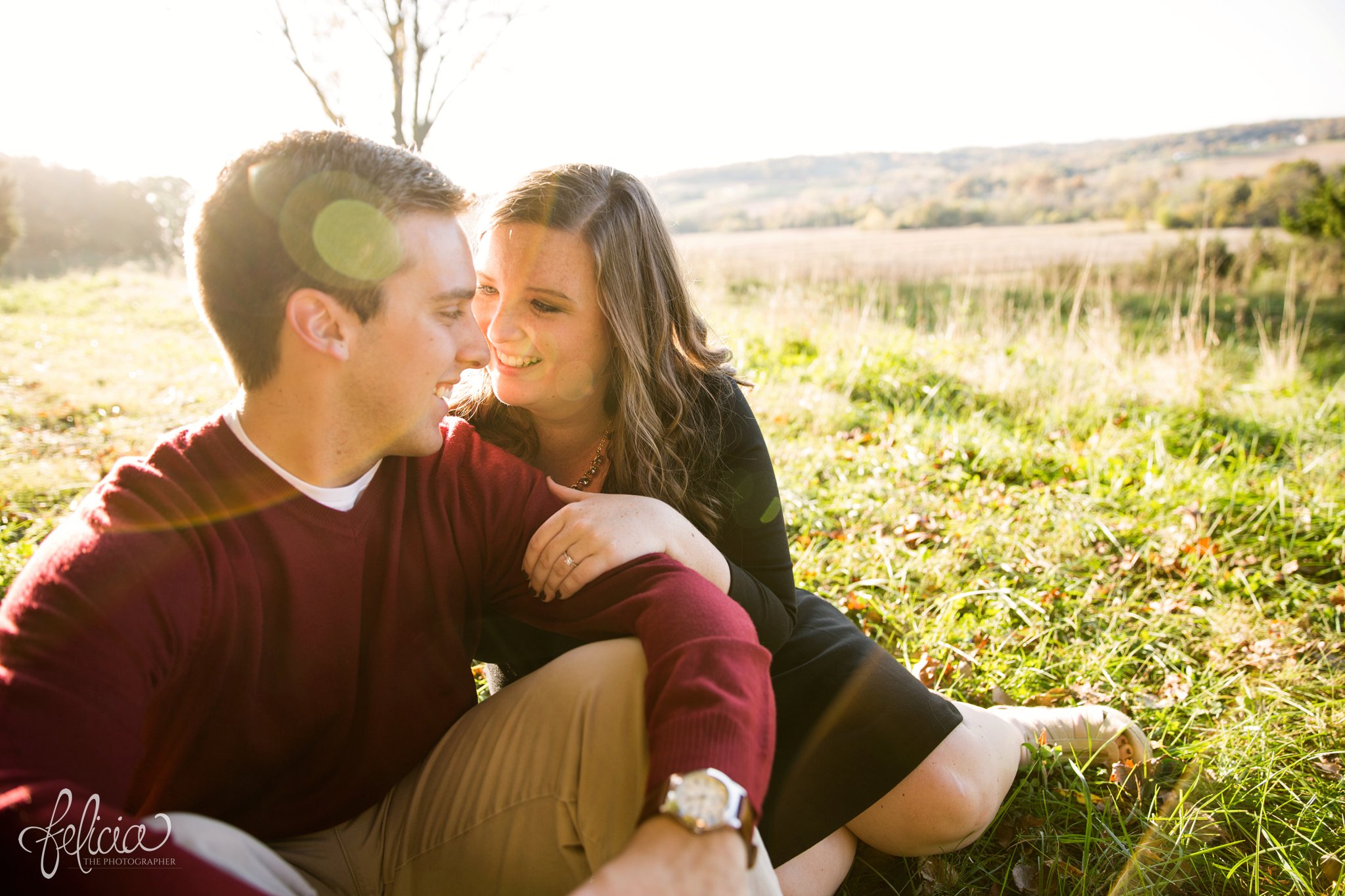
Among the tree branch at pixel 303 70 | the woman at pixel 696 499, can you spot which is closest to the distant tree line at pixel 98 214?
the tree branch at pixel 303 70

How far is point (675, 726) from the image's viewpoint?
4.56ft

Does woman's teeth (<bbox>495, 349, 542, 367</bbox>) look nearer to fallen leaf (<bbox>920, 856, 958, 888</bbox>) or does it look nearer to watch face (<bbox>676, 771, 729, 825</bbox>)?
watch face (<bbox>676, 771, 729, 825</bbox>)

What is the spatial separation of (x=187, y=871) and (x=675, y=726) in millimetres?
757

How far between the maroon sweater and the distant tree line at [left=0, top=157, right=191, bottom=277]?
2675 centimetres

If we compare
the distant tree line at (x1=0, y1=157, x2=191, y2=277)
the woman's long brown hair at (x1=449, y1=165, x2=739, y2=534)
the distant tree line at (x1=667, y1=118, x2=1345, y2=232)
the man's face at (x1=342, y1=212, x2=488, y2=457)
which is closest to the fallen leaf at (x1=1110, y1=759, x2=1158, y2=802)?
the woman's long brown hair at (x1=449, y1=165, x2=739, y2=534)

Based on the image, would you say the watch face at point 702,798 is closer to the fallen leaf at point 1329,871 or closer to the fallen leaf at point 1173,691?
the fallen leaf at point 1329,871

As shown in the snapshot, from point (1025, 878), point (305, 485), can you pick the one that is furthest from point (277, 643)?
point (1025, 878)

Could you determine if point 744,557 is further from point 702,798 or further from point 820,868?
point 702,798

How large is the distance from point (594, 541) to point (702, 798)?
2.20ft

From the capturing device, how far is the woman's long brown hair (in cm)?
238

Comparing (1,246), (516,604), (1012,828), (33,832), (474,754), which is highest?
(1,246)

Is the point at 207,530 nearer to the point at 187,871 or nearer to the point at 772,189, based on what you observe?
the point at 187,871

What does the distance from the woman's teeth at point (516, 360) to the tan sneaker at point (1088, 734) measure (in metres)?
1.88

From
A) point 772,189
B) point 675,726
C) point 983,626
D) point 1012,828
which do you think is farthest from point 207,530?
point 772,189
